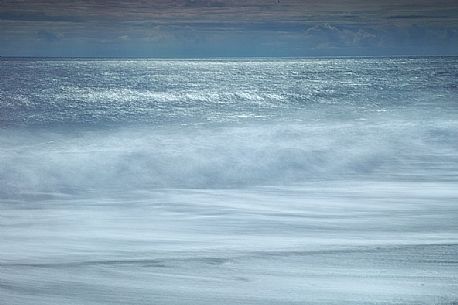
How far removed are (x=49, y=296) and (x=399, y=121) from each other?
24.0 meters

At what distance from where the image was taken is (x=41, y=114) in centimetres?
3384

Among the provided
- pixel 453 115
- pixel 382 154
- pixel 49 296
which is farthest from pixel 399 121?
pixel 49 296

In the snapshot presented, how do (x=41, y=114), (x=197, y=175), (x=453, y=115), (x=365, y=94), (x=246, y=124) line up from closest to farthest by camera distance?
(x=197, y=175) < (x=246, y=124) < (x=453, y=115) < (x=41, y=114) < (x=365, y=94)

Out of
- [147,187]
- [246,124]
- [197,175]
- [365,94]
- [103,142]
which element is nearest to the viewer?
[147,187]

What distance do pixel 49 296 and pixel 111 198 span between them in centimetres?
517

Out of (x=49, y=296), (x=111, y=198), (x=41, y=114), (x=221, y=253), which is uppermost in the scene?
(x=41, y=114)

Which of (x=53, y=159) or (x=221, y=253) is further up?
(x=53, y=159)

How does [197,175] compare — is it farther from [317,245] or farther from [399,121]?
[399,121]

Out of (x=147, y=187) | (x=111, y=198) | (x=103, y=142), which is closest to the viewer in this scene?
(x=111, y=198)

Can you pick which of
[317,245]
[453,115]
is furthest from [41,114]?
[317,245]

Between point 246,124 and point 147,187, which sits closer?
point 147,187

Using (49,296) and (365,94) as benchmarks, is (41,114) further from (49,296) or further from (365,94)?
(49,296)

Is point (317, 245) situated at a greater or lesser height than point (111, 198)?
lesser

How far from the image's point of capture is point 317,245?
7.61 meters
